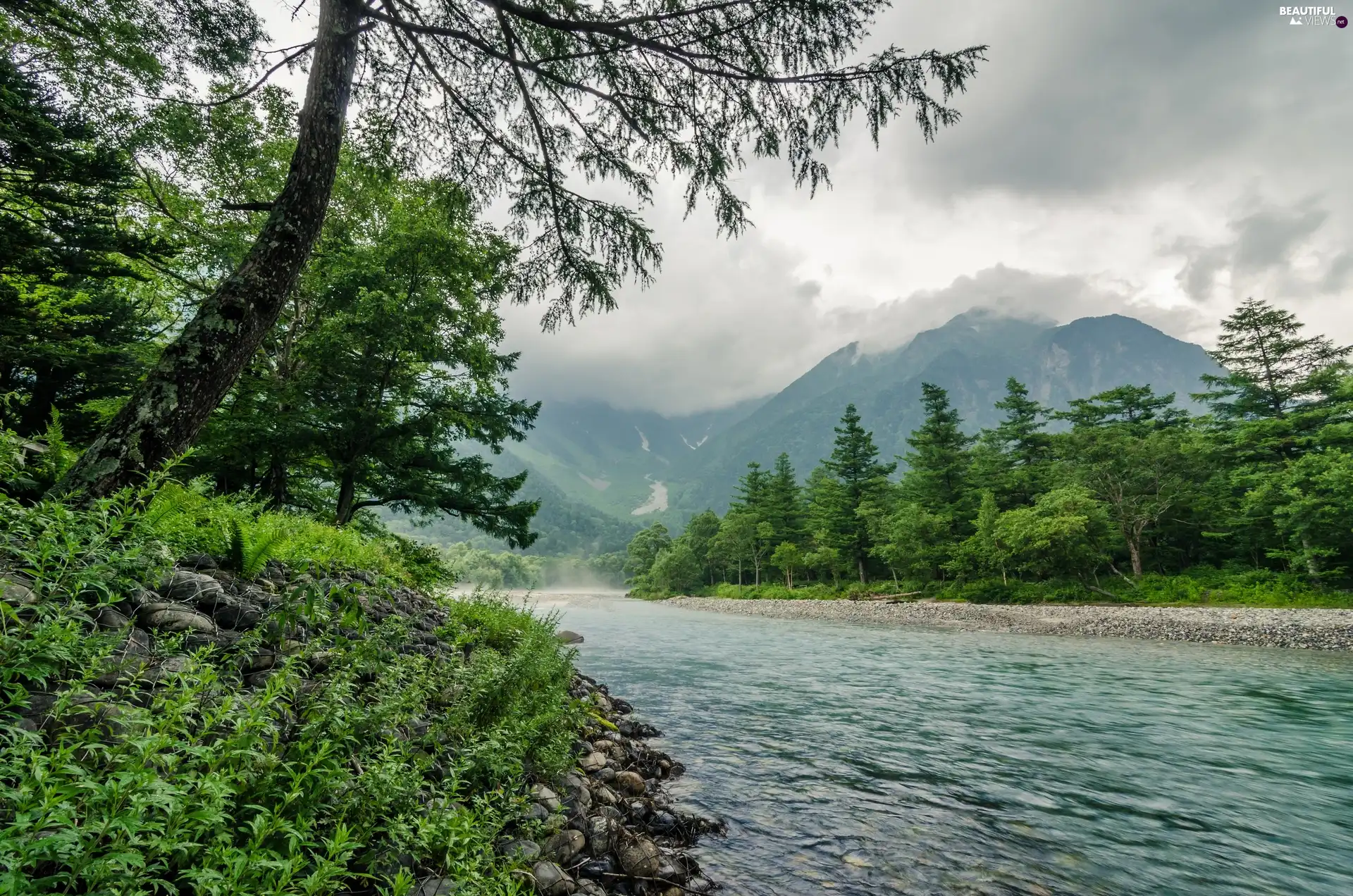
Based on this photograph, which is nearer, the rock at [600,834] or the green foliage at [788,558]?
the rock at [600,834]

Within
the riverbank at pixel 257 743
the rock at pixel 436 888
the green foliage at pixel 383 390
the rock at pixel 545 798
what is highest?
the green foliage at pixel 383 390

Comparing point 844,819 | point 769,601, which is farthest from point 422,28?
point 769,601

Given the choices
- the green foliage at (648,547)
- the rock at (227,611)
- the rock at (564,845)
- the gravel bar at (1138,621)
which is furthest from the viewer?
the green foliage at (648,547)

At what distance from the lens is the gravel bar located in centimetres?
1962

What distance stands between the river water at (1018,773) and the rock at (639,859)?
637mm

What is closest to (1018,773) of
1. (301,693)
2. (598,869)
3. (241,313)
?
(598,869)

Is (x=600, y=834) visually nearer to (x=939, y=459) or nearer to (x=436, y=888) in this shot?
(x=436, y=888)

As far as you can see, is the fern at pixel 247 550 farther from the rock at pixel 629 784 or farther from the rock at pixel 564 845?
the rock at pixel 629 784

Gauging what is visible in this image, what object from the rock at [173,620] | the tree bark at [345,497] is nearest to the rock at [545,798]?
the rock at [173,620]

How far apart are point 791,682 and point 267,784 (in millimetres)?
12874

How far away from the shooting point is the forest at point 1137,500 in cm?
2800

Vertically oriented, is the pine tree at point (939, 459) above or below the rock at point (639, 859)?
above

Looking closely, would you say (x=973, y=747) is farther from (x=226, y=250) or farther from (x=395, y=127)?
(x=226, y=250)

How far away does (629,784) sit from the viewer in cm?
643
